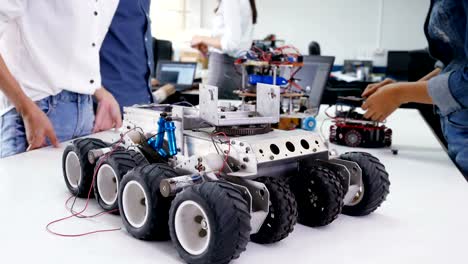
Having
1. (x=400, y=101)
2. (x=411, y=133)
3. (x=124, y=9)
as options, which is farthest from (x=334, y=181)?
(x=124, y=9)

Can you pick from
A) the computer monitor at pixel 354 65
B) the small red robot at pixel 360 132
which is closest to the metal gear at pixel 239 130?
the small red robot at pixel 360 132

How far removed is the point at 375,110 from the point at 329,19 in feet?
18.6

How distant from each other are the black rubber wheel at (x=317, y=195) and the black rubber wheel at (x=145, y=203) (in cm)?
21

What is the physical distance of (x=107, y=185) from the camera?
2.76 feet

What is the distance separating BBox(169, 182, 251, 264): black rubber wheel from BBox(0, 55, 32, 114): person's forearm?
27.5 inches

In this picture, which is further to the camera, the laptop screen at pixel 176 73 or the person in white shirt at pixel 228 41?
the laptop screen at pixel 176 73

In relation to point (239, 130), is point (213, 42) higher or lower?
A: higher

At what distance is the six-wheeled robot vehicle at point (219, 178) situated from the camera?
2.03ft

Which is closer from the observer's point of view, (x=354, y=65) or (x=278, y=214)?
(x=278, y=214)

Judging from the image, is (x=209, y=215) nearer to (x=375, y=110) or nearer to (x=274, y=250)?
(x=274, y=250)

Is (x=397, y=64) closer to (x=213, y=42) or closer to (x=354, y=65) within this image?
(x=354, y=65)

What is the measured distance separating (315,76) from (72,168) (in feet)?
4.14

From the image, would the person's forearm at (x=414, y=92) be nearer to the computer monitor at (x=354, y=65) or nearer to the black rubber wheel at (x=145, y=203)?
the black rubber wheel at (x=145, y=203)

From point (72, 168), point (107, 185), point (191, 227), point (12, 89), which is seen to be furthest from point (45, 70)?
point (191, 227)
